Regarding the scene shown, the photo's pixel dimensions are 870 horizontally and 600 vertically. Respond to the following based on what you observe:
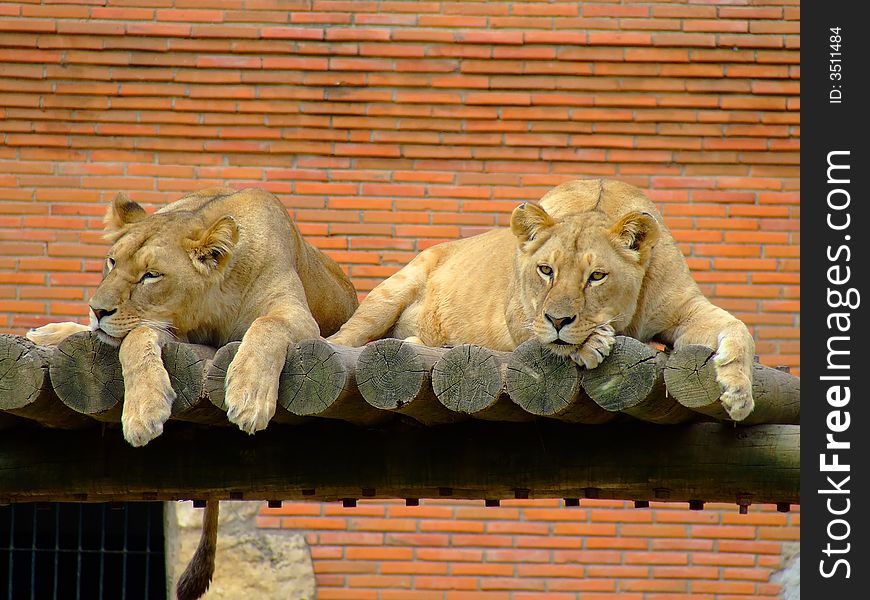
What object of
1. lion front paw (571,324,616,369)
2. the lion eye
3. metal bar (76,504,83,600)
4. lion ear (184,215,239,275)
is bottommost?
metal bar (76,504,83,600)

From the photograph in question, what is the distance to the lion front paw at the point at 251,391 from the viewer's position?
3.91 meters

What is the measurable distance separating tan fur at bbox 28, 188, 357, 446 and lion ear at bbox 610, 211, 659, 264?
1196mm

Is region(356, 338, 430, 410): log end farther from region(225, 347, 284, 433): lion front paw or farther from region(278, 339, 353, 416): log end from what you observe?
region(225, 347, 284, 433): lion front paw

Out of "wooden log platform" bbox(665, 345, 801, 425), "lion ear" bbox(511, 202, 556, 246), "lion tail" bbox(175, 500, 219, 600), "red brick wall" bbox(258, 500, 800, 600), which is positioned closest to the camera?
"wooden log platform" bbox(665, 345, 801, 425)

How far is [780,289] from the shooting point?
9.09 metres

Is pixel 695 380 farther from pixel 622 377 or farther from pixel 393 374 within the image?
pixel 393 374

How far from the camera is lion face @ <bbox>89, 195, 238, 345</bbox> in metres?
4.55

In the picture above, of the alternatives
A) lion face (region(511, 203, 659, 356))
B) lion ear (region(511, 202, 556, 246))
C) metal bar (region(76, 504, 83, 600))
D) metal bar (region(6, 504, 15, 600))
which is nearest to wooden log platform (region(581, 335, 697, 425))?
lion face (region(511, 203, 659, 356))

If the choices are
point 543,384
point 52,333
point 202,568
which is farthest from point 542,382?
point 202,568

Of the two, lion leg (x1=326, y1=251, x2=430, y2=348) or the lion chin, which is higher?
lion leg (x1=326, y1=251, x2=430, y2=348)

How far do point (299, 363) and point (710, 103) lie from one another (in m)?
5.72

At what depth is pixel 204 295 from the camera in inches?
191

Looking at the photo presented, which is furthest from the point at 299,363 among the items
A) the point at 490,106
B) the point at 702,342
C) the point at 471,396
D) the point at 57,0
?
the point at 57,0

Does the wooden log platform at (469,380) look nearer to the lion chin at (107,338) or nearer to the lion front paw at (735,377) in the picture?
A: the lion front paw at (735,377)
